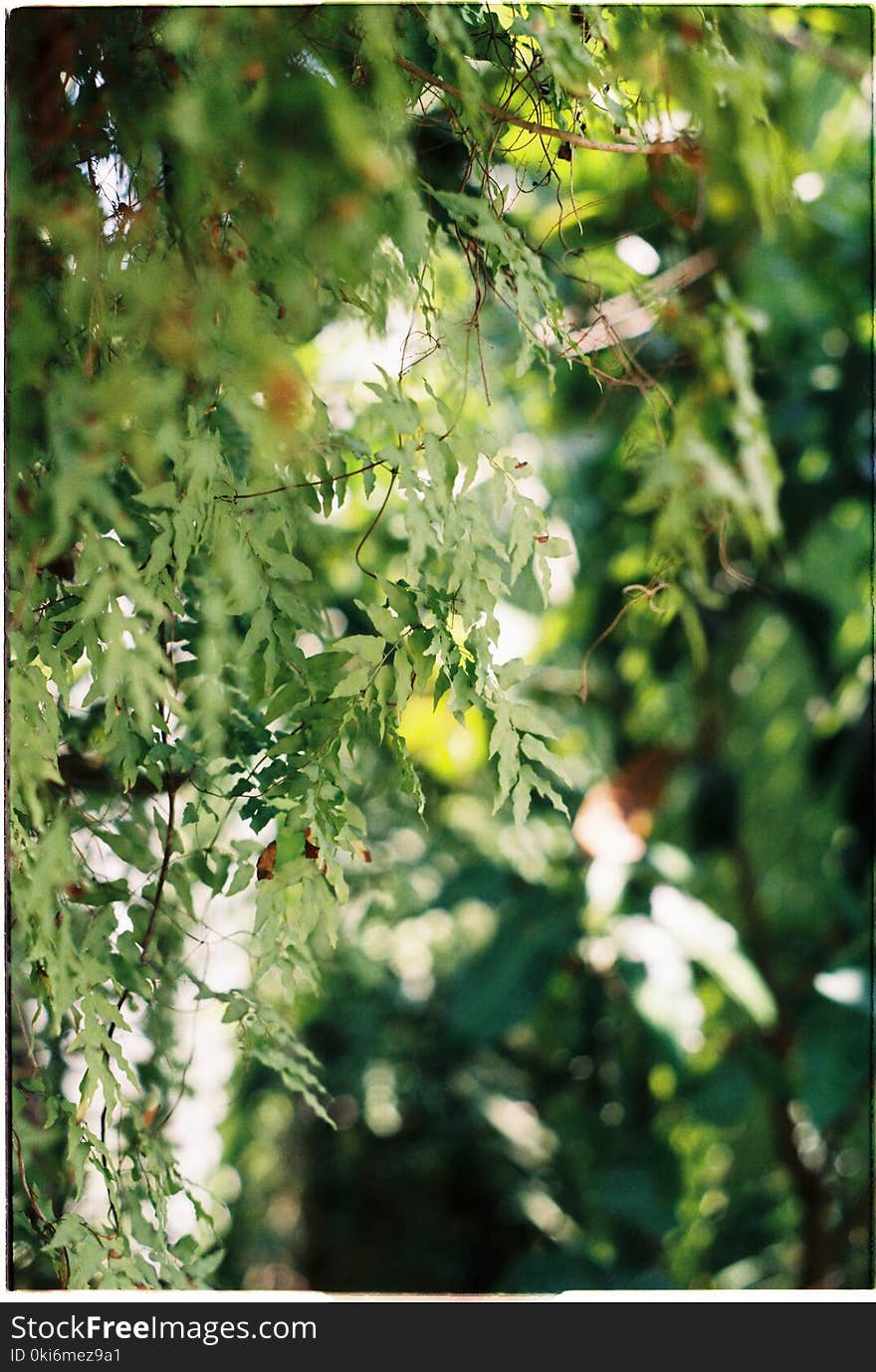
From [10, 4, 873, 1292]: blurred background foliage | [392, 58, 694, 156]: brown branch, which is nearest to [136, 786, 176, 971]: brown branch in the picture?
[10, 4, 873, 1292]: blurred background foliage

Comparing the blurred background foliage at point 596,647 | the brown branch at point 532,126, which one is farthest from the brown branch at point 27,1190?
the brown branch at point 532,126

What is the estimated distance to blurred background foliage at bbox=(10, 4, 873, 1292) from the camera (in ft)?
1.90

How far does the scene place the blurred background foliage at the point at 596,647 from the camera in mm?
580

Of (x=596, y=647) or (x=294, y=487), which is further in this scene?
(x=596, y=647)

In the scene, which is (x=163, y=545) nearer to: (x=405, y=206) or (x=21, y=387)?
(x=21, y=387)

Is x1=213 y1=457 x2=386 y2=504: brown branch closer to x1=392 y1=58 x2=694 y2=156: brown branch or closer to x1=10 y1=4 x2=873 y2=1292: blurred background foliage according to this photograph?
x1=10 y1=4 x2=873 y2=1292: blurred background foliage

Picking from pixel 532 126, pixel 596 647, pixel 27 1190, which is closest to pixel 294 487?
pixel 532 126

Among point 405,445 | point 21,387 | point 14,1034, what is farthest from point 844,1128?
point 21,387

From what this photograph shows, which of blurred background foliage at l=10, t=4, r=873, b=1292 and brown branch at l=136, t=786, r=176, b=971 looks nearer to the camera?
blurred background foliage at l=10, t=4, r=873, b=1292

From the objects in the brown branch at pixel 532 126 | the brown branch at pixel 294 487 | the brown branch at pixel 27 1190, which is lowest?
the brown branch at pixel 27 1190

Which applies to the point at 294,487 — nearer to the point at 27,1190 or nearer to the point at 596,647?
the point at 27,1190

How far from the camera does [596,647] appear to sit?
1.53 m

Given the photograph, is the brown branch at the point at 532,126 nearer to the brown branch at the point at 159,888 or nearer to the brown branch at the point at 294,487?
the brown branch at the point at 294,487
